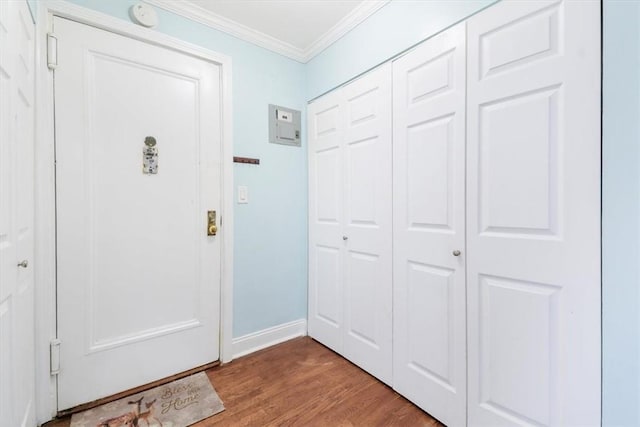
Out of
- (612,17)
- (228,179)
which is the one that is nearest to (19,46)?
(228,179)

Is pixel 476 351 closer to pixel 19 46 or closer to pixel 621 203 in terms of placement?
pixel 621 203

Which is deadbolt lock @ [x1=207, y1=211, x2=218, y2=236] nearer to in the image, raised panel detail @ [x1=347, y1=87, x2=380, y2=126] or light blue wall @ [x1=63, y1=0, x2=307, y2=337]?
light blue wall @ [x1=63, y1=0, x2=307, y2=337]

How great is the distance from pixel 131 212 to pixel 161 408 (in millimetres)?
1105

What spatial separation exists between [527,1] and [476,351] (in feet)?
4.88

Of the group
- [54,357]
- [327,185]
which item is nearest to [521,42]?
[327,185]

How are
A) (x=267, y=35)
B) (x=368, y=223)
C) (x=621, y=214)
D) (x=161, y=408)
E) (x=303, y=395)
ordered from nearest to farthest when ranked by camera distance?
1. (x=621, y=214)
2. (x=161, y=408)
3. (x=303, y=395)
4. (x=368, y=223)
5. (x=267, y=35)

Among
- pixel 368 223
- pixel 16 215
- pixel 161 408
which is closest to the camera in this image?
pixel 16 215

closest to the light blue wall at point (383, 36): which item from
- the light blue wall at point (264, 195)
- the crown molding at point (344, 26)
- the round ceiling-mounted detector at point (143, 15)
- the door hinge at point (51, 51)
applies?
the crown molding at point (344, 26)

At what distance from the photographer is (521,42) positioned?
1.13 m

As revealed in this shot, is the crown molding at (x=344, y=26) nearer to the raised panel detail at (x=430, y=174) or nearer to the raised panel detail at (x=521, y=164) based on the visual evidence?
the raised panel detail at (x=430, y=174)

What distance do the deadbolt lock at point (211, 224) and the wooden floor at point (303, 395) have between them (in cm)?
93

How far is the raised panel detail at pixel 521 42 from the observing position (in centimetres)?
106

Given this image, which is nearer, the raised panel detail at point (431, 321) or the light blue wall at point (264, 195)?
the raised panel detail at point (431, 321)

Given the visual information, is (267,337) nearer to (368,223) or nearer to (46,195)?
(368,223)
